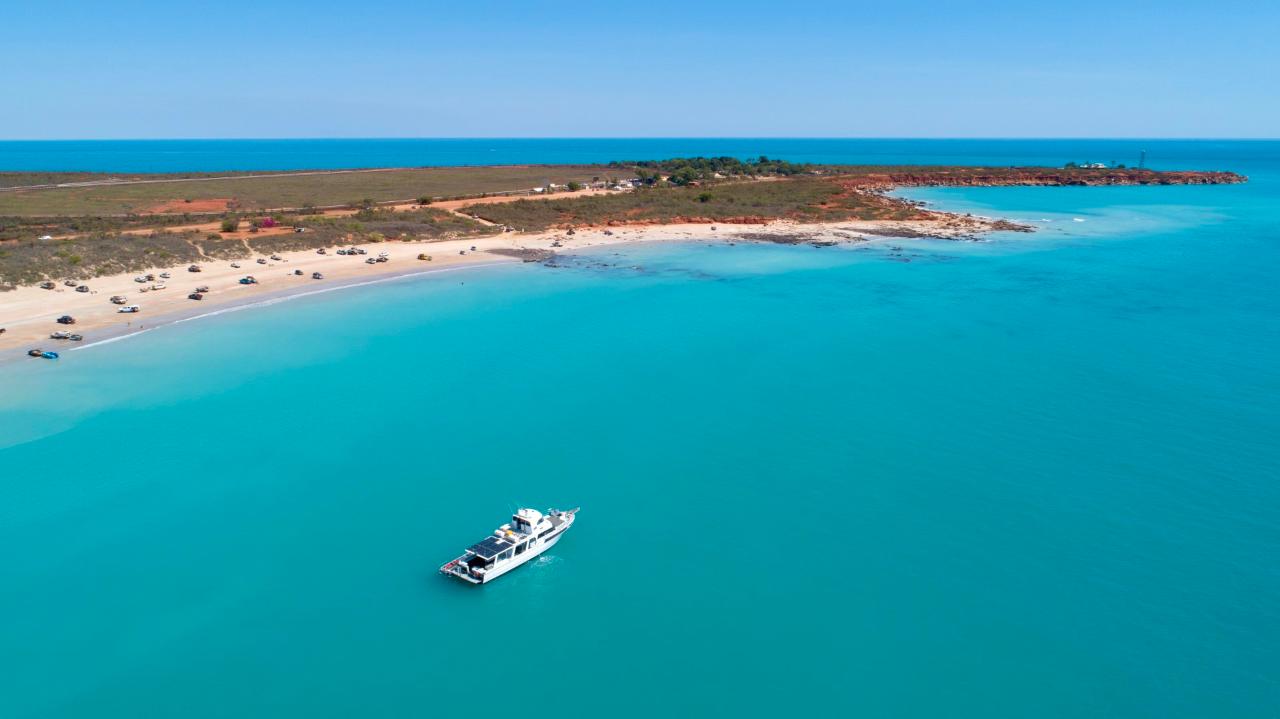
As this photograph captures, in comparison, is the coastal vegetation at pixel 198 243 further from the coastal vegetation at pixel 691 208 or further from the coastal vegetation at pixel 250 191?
the coastal vegetation at pixel 250 191

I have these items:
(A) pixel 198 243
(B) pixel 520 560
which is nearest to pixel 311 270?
(A) pixel 198 243

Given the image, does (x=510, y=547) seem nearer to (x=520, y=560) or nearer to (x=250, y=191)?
(x=520, y=560)

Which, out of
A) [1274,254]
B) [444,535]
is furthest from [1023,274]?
[444,535]

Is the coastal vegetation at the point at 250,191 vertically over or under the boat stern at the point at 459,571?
over

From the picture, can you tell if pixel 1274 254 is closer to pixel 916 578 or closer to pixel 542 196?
pixel 916 578

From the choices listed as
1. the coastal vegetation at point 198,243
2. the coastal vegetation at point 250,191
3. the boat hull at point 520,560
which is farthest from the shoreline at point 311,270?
the boat hull at point 520,560
